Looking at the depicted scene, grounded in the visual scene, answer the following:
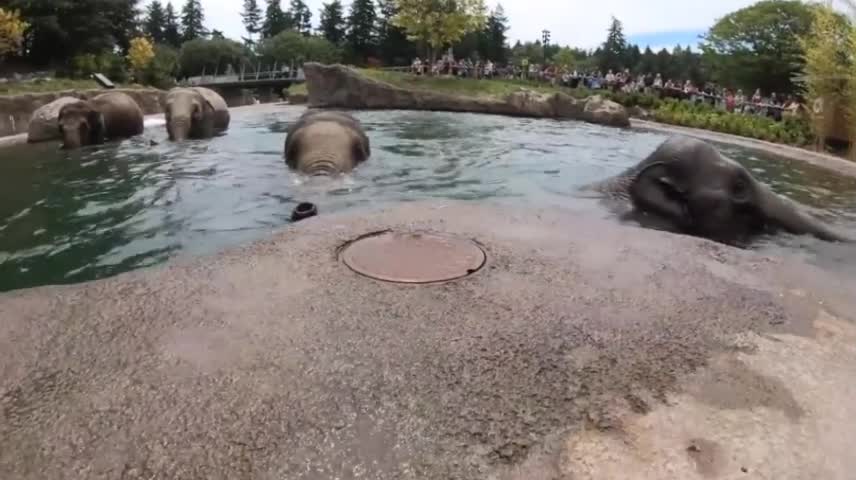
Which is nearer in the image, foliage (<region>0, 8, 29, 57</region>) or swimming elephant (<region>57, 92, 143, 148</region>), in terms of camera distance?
swimming elephant (<region>57, 92, 143, 148</region>)

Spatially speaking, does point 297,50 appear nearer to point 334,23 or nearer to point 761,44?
point 334,23

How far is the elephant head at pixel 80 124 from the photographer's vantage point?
14328 millimetres

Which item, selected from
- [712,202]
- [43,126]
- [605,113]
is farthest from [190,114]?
[605,113]

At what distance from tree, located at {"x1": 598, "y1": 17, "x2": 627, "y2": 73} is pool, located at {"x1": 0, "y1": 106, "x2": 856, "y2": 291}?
63865 millimetres

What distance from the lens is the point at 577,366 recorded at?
11.4 ft

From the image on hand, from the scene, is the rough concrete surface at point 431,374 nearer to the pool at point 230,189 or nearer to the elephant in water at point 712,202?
the elephant in water at point 712,202

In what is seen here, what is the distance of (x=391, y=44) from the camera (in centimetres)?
7206

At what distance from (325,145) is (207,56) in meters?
77.0

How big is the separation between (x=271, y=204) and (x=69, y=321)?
15.5ft

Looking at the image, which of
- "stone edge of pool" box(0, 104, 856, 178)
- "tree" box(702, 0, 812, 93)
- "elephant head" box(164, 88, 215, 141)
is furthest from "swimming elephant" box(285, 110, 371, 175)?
"tree" box(702, 0, 812, 93)

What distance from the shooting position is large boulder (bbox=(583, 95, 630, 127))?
85.1ft

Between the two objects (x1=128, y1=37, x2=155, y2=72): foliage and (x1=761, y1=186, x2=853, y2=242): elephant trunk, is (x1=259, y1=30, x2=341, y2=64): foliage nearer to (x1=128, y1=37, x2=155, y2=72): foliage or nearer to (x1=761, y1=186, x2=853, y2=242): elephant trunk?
(x1=128, y1=37, x2=155, y2=72): foliage

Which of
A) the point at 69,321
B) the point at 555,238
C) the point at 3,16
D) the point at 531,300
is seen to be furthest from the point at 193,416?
the point at 3,16

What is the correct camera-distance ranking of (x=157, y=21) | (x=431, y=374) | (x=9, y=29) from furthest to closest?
1. (x=157, y=21)
2. (x=9, y=29)
3. (x=431, y=374)
